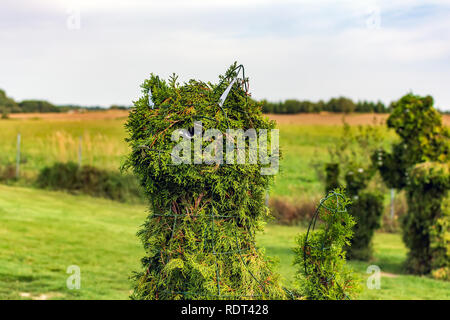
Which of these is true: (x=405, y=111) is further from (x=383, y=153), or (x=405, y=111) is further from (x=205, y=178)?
(x=205, y=178)

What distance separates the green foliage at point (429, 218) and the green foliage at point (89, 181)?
11.0 meters

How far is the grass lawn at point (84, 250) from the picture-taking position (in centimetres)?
846

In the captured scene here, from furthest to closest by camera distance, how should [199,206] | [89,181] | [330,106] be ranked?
[330,106], [89,181], [199,206]

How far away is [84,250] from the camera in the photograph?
38.0 feet

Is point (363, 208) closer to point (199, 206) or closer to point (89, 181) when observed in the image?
point (199, 206)

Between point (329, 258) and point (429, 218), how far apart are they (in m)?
7.35

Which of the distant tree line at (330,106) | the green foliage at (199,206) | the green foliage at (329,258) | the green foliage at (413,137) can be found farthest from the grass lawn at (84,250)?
the distant tree line at (330,106)

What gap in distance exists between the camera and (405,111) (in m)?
10.5

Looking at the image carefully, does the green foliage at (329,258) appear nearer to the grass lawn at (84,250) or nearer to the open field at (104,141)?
the grass lawn at (84,250)

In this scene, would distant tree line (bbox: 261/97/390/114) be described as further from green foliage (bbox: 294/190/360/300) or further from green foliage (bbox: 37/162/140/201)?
green foliage (bbox: 294/190/360/300)

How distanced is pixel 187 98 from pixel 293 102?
33820 millimetres

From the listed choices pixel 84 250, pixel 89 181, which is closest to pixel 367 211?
pixel 84 250

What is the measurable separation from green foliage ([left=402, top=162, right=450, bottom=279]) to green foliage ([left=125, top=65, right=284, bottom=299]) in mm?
7128
